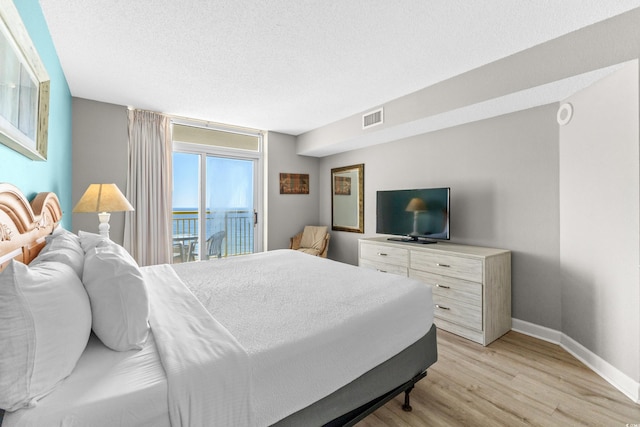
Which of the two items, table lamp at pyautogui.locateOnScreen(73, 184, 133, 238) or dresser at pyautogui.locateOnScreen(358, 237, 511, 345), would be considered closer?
dresser at pyautogui.locateOnScreen(358, 237, 511, 345)

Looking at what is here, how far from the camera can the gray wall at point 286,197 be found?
16.1ft

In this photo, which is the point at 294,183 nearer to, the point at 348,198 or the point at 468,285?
the point at 348,198

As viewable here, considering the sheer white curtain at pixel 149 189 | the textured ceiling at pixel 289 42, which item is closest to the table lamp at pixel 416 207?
the textured ceiling at pixel 289 42

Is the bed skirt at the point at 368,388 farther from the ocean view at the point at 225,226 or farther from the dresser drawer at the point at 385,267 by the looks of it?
the ocean view at the point at 225,226

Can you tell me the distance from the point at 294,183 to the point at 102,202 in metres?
2.97

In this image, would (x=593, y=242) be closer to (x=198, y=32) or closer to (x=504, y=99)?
(x=504, y=99)

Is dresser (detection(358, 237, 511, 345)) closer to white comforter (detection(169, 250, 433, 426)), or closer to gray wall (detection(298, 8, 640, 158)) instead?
white comforter (detection(169, 250, 433, 426))

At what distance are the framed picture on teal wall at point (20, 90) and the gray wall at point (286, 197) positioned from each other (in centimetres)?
325

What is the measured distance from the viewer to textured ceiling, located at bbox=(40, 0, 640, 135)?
72.6 inches

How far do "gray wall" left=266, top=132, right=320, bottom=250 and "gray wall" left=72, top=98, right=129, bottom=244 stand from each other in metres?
2.11

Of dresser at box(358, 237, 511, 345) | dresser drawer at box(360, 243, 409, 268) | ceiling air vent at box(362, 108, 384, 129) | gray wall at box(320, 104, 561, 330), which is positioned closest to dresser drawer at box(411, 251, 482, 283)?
dresser at box(358, 237, 511, 345)

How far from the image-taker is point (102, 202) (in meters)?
2.80

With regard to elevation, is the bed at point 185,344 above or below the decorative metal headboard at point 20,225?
below

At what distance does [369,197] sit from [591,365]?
10.1ft
